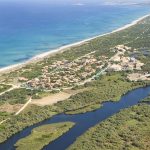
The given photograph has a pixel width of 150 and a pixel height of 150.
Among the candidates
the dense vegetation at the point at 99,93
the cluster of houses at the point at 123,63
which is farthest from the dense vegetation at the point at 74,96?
the cluster of houses at the point at 123,63

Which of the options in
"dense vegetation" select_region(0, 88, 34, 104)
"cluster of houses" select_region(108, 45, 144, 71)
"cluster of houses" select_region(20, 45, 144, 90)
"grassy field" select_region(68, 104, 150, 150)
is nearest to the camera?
"grassy field" select_region(68, 104, 150, 150)

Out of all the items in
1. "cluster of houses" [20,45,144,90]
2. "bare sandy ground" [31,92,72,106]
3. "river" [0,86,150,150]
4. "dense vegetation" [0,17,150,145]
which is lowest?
"river" [0,86,150,150]

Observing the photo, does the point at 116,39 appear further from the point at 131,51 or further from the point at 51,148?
the point at 51,148

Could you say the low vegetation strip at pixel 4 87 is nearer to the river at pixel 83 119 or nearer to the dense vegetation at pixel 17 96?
the dense vegetation at pixel 17 96

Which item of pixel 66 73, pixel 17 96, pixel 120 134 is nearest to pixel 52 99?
pixel 17 96

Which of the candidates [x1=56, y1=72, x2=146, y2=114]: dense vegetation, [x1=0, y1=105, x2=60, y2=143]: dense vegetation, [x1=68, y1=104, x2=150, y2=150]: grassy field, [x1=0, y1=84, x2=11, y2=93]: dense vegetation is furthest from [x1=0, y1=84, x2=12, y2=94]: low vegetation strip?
[x1=68, y1=104, x2=150, y2=150]: grassy field

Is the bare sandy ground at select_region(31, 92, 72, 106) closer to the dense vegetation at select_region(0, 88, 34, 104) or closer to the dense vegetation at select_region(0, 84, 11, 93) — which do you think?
the dense vegetation at select_region(0, 88, 34, 104)
